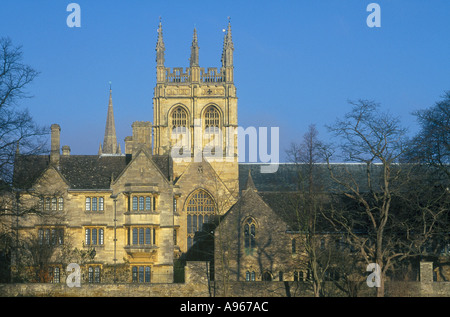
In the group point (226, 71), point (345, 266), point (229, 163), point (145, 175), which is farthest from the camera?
point (226, 71)

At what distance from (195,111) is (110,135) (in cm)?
→ 4836

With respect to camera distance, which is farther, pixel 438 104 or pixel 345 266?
pixel 438 104

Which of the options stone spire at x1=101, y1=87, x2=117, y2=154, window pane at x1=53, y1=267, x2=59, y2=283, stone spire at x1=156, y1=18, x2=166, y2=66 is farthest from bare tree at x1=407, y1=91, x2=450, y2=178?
stone spire at x1=101, y1=87, x2=117, y2=154

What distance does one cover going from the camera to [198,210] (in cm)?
7156

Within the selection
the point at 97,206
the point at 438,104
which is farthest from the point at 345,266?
the point at 97,206

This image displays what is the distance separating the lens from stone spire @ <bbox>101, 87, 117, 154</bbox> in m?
130

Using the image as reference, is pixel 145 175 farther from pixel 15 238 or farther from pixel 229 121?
pixel 229 121

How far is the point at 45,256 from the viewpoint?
54.8 metres

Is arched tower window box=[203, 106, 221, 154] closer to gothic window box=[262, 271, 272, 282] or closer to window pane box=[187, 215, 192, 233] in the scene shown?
window pane box=[187, 215, 192, 233]

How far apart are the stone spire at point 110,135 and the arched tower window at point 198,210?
60045mm

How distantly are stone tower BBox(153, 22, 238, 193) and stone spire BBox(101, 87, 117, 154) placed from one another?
44.3 meters

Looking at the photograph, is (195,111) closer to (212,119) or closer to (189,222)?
(212,119)

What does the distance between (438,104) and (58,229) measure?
28.1 m

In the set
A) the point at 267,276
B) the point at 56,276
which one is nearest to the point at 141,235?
the point at 56,276
